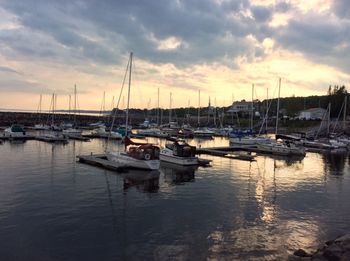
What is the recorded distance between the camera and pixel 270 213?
2375cm

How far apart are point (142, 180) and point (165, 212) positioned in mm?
9985

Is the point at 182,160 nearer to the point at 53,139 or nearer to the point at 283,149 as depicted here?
the point at 283,149

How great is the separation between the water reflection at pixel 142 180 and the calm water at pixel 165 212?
0.08 m

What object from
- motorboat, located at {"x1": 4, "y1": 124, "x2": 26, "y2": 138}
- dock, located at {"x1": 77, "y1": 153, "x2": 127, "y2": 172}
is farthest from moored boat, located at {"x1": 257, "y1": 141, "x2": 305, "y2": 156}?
motorboat, located at {"x1": 4, "y1": 124, "x2": 26, "y2": 138}

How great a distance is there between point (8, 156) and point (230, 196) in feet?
100

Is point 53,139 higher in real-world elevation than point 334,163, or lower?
higher

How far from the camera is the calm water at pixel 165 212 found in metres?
17.2

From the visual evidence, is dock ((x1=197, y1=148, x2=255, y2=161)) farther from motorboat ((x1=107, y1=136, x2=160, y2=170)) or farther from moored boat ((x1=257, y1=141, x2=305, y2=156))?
motorboat ((x1=107, y1=136, x2=160, y2=170))

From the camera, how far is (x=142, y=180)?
3281cm

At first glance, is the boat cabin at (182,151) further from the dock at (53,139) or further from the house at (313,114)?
the house at (313,114)

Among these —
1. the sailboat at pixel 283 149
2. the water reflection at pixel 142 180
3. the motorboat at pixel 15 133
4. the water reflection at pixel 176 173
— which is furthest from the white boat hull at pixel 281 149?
the motorboat at pixel 15 133

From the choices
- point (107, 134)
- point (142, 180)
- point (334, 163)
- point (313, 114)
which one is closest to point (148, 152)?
point (142, 180)

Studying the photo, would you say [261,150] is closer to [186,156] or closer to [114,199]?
[186,156]

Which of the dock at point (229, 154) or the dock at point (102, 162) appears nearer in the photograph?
the dock at point (102, 162)
